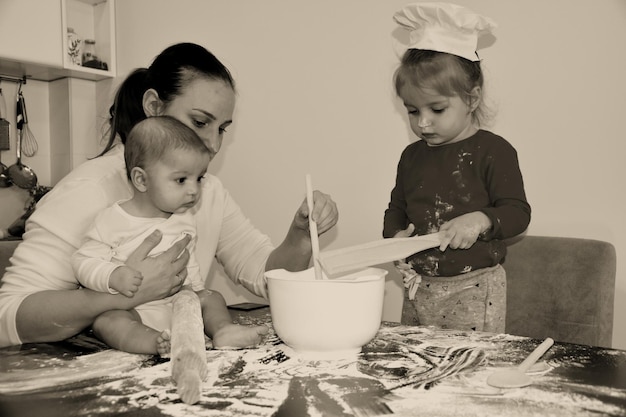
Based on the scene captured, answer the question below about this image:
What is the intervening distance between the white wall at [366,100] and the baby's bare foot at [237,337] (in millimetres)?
1166

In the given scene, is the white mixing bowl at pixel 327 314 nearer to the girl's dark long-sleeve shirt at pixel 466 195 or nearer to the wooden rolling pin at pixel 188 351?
the wooden rolling pin at pixel 188 351

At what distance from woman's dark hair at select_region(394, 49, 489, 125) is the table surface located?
2.09 ft

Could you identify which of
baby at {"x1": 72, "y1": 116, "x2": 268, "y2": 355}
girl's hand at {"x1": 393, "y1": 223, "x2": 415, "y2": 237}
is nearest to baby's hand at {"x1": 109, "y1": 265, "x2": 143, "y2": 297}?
baby at {"x1": 72, "y1": 116, "x2": 268, "y2": 355}

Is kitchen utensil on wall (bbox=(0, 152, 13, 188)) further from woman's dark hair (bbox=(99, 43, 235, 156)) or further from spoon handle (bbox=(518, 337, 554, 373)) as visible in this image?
spoon handle (bbox=(518, 337, 554, 373))

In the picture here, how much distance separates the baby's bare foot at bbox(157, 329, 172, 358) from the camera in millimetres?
834

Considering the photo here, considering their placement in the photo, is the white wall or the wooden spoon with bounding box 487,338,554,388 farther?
the white wall

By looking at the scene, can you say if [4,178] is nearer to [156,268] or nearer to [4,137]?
[4,137]

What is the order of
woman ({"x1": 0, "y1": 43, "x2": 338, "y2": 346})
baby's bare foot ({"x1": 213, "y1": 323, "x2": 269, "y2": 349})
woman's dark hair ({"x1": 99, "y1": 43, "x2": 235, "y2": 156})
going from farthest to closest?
woman's dark hair ({"x1": 99, "y1": 43, "x2": 235, "y2": 156}), woman ({"x1": 0, "y1": 43, "x2": 338, "y2": 346}), baby's bare foot ({"x1": 213, "y1": 323, "x2": 269, "y2": 349})

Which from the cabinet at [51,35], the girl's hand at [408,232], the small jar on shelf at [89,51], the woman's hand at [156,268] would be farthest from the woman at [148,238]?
the small jar on shelf at [89,51]

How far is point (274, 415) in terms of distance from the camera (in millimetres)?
604

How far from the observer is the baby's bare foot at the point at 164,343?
0.83m

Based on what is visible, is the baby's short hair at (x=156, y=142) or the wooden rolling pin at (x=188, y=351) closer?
the wooden rolling pin at (x=188, y=351)

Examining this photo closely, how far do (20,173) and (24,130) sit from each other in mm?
223

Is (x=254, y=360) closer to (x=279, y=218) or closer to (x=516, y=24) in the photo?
(x=516, y=24)
